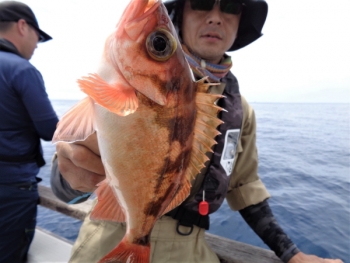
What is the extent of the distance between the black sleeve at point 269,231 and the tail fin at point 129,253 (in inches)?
57.3

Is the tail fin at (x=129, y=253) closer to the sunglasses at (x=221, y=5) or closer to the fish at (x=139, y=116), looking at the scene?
the fish at (x=139, y=116)

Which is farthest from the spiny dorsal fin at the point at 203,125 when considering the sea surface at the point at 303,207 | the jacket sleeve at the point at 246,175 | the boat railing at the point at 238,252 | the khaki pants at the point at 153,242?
the sea surface at the point at 303,207

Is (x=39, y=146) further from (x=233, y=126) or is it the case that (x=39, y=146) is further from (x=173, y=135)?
(x=173, y=135)

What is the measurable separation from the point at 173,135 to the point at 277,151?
11.0m

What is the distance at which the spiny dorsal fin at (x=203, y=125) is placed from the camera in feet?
3.33

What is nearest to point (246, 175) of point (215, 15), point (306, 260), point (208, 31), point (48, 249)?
point (306, 260)

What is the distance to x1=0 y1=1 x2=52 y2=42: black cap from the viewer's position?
2.70 meters

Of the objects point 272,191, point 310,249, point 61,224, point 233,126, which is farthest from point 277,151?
point 233,126

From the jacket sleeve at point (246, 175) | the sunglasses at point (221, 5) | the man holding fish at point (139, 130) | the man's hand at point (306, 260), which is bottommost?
the man's hand at point (306, 260)

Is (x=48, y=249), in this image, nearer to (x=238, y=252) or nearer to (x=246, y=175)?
(x=238, y=252)

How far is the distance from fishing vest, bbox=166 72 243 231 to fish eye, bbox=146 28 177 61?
1.13 meters

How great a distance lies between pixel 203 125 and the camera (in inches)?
41.3

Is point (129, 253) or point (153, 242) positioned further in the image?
point (153, 242)

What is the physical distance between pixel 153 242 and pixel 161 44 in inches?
53.3
